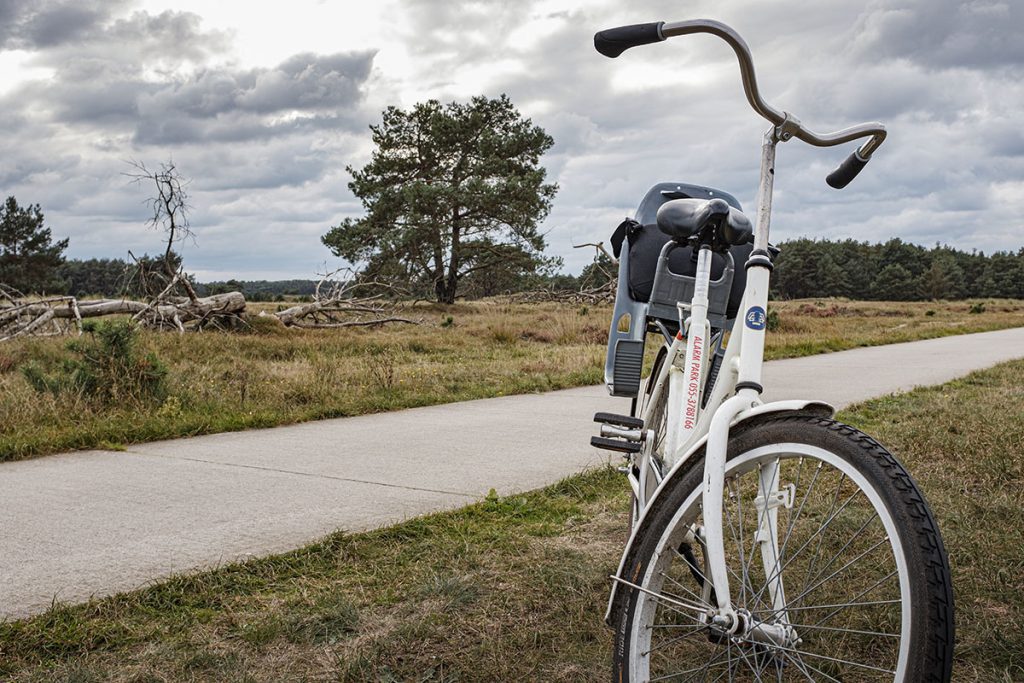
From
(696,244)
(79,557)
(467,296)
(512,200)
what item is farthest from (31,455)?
(467,296)

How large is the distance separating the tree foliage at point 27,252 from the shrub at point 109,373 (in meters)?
49.3

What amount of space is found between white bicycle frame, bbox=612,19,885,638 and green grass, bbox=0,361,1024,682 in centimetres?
73

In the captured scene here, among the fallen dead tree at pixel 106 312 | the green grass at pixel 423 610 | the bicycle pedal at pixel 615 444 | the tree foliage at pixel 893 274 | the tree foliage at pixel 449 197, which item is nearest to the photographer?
the green grass at pixel 423 610

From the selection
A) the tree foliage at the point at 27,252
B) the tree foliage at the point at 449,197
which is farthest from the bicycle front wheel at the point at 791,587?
the tree foliage at the point at 27,252

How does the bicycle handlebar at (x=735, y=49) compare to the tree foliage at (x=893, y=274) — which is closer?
the bicycle handlebar at (x=735, y=49)

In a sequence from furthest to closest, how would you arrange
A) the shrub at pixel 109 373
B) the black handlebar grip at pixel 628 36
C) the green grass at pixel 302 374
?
1. the shrub at pixel 109 373
2. the green grass at pixel 302 374
3. the black handlebar grip at pixel 628 36

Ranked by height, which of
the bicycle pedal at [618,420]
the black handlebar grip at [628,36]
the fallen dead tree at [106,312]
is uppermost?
the black handlebar grip at [628,36]

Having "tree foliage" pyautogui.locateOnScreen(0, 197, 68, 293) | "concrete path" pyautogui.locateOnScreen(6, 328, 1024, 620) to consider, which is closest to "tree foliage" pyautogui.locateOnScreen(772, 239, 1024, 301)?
"tree foliage" pyautogui.locateOnScreen(0, 197, 68, 293)

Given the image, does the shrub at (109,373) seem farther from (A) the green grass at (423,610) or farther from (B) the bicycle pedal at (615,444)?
(B) the bicycle pedal at (615,444)

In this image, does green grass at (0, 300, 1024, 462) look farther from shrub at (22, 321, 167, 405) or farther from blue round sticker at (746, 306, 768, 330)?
blue round sticker at (746, 306, 768, 330)

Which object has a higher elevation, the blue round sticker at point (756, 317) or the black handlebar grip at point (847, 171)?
the black handlebar grip at point (847, 171)

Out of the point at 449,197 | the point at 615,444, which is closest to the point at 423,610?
the point at 615,444

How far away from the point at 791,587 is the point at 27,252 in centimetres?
5817

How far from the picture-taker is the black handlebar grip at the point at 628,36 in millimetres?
2291
